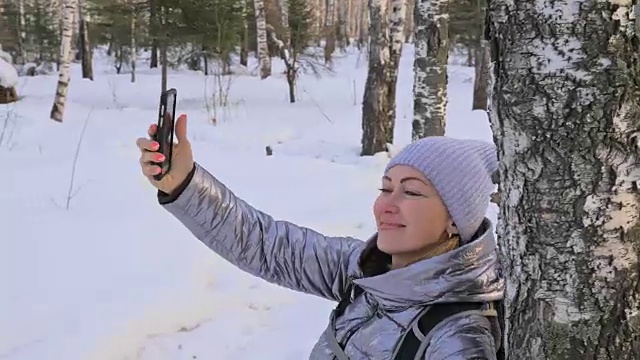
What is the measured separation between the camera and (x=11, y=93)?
51.5 ft

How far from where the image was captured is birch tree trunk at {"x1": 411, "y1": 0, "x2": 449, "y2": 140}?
712 centimetres

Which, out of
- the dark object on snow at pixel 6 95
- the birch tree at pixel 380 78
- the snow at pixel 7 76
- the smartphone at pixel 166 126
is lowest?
the dark object on snow at pixel 6 95

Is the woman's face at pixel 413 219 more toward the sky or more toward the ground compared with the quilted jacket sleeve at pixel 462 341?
more toward the sky

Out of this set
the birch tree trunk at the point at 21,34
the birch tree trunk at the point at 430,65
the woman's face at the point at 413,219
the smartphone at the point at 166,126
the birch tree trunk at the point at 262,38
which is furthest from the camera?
the birch tree trunk at the point at 21,34

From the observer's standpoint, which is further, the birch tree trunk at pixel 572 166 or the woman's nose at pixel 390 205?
the woman's nose at pixel 390 205

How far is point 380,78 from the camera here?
959cm

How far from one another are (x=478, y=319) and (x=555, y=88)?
541 mm

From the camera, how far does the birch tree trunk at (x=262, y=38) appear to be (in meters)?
19.4

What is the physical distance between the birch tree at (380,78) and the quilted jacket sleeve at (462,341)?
7.98 m

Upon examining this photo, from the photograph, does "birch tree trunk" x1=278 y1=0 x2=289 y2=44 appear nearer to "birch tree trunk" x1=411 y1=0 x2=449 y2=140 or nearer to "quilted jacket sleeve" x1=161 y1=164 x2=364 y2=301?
"birch tree trunk" x1=411 y1=0 x2=449 y2=140

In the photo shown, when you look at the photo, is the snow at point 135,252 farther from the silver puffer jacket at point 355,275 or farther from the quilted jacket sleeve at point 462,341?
the quilted jacket sleeve at point 462,341

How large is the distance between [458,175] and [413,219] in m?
0.15

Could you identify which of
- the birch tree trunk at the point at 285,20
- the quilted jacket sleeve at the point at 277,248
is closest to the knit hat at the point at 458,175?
the quilted jacket sleeve at the point at 277,248

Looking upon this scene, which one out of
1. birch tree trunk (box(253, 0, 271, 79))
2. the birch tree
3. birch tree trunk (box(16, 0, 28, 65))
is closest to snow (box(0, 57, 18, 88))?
birch tree trunk (box(253, 0, 271, 79))
